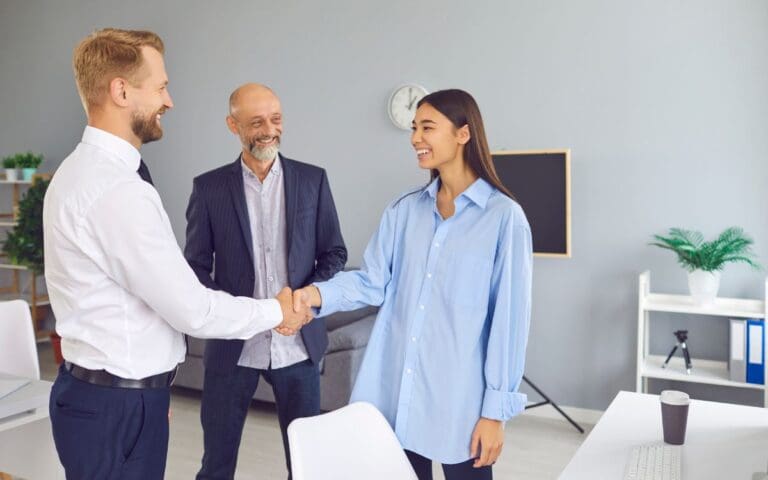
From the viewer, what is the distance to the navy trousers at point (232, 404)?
2379mm

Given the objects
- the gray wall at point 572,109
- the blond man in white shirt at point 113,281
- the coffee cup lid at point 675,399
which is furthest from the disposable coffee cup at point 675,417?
the gray wall at point 572,109

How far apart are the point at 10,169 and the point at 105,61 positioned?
16.1 ft

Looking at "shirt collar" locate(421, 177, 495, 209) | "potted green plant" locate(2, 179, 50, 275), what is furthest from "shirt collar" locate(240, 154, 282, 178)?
"potted green plant" locate(2, 179, 50, 275)

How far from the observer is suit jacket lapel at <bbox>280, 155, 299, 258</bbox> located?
2467 mm

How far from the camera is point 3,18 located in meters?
6.47

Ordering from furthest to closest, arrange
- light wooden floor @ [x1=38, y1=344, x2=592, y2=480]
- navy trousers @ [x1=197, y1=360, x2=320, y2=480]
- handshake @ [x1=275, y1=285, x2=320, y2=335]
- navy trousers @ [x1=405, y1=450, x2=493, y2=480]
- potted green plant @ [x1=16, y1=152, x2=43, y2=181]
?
potted green plant @ [x1=16, y1=152, x2=43, y2=181]
light wooden floor @ [x1=38, y1=344, x2=592, y2=480]
navy trousers @ [x1=197, y1=360, x2=320, y2=480]
handshake @ [x1=275, y1=285, x2=320, y2=335]
navy trousers @ [x1=405, y1=450, x2=493, y2=480]

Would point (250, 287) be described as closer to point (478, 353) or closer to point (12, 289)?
point (478, 353)

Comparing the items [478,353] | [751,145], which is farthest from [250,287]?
[751,145]

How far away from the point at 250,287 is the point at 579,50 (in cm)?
258

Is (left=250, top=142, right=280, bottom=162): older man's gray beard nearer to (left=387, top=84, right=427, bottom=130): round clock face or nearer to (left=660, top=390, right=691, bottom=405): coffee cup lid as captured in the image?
(left=660, top=390, right=691, bottom=405): coffee cup lid

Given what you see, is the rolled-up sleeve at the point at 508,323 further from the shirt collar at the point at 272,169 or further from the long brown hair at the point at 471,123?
the shirt collar at the point at 272,169

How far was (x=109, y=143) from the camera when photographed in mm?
1722

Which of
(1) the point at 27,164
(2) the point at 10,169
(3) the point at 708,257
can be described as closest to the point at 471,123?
(3) the point at 708,257

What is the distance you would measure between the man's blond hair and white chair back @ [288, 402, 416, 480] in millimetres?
930
